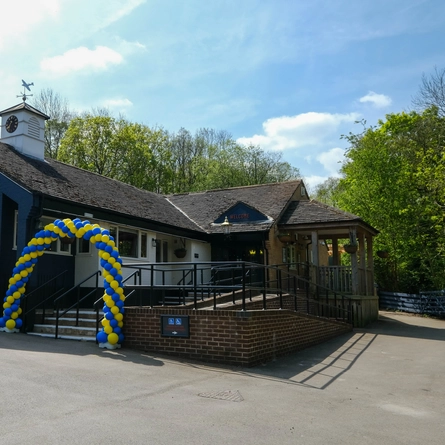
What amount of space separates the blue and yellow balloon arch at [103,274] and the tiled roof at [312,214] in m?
9.03

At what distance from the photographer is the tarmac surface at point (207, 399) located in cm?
505

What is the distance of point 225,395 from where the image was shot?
22.4ft

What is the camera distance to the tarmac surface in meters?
5.05

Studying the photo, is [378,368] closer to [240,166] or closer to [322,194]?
[240,166]

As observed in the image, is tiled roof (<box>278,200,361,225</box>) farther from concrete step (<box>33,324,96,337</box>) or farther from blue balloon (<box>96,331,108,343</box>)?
blue balloon (<box>96,331,108,343</box>)

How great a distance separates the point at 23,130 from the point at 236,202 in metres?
8.43

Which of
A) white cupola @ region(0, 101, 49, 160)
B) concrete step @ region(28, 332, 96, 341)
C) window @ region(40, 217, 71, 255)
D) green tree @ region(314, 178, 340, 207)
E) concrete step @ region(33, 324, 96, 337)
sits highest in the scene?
green tree @ region(314, 178, 340, 207)

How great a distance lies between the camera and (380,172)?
26891 mm

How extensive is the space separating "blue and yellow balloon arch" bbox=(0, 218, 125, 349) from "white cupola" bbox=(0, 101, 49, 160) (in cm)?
551

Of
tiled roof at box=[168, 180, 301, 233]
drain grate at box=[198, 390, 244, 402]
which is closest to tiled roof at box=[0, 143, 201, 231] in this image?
tiled roof at box=[168, 180, 301, 233]

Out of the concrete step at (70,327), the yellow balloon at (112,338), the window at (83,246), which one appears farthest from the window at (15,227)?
the yellow balloon at (112,338)

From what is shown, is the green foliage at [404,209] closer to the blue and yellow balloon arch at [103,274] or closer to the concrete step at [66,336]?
the blue and yellow balloon arch at [103,274]

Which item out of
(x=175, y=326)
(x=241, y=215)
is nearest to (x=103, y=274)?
(x=175, y=326)

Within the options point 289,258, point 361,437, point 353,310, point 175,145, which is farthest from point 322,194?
point 361,437
